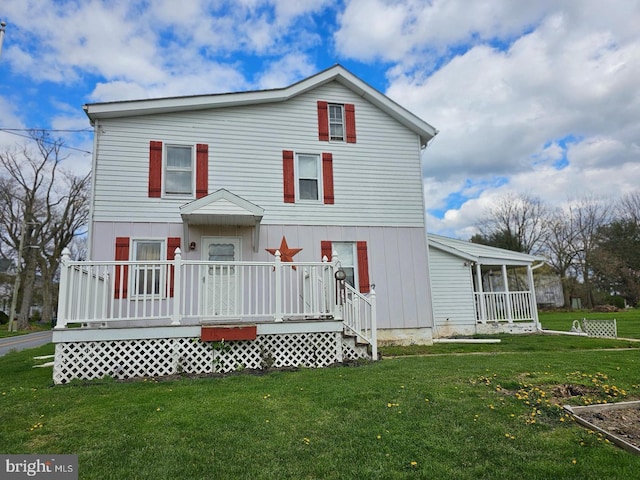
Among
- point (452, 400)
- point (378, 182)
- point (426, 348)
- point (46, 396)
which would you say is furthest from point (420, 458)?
point (378, 182)

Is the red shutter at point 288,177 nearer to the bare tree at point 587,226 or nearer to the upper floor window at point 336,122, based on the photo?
the upper floor window at point 336,122

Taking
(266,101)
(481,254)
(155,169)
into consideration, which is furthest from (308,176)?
(481,254)

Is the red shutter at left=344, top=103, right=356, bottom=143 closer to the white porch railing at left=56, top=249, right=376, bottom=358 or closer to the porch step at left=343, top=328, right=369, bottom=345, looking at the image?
the white porch railing at left=56, top=249, right=376, bottom=358

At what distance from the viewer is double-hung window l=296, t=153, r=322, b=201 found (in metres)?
11.2

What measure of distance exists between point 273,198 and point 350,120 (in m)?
3.37

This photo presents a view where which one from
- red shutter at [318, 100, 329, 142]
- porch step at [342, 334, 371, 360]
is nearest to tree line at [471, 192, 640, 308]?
red shutter at [318, 100, 329, 142]

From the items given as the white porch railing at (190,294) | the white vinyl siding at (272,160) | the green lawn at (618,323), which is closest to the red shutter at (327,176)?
the white vinyl siding at (272,160)

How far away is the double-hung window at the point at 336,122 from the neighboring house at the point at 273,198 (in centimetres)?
4

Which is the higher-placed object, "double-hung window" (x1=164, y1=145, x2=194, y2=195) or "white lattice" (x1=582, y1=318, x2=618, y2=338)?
"double-hung window" (x1=164, y1=145, x2=194, y2=195)

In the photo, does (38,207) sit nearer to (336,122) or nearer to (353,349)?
(336,122)

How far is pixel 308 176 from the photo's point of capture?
1128 centimetres

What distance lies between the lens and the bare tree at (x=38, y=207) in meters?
31.9
